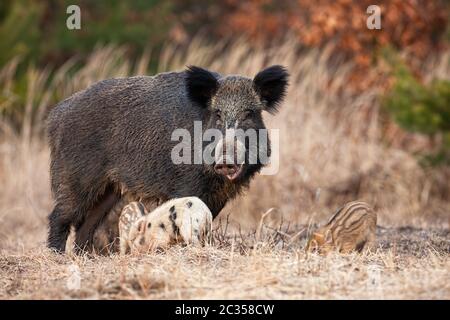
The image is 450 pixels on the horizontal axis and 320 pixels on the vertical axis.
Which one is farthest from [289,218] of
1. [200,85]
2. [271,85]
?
[200,85]

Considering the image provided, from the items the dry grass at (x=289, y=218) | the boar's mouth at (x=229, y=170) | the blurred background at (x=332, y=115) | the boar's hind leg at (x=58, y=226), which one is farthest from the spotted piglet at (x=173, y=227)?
the blurred background at (x=332, y=115)

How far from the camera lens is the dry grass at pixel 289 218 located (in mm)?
4695

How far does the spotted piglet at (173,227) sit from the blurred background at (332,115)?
2.38 m

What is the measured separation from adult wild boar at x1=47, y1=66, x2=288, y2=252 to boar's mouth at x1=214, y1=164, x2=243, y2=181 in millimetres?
11

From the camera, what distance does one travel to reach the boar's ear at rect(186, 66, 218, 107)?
666cm

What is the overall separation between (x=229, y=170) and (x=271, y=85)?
3.29 feet

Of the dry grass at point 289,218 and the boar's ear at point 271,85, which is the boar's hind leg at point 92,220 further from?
the boar's ear at point 271,85

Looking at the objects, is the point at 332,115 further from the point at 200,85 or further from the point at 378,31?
the point at 200,85

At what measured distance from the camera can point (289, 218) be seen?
31.3ft

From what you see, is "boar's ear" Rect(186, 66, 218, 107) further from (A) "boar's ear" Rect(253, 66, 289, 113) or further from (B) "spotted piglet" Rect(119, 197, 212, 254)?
(B) "spotted piglet" Rect(119, 197, 212, 254)
